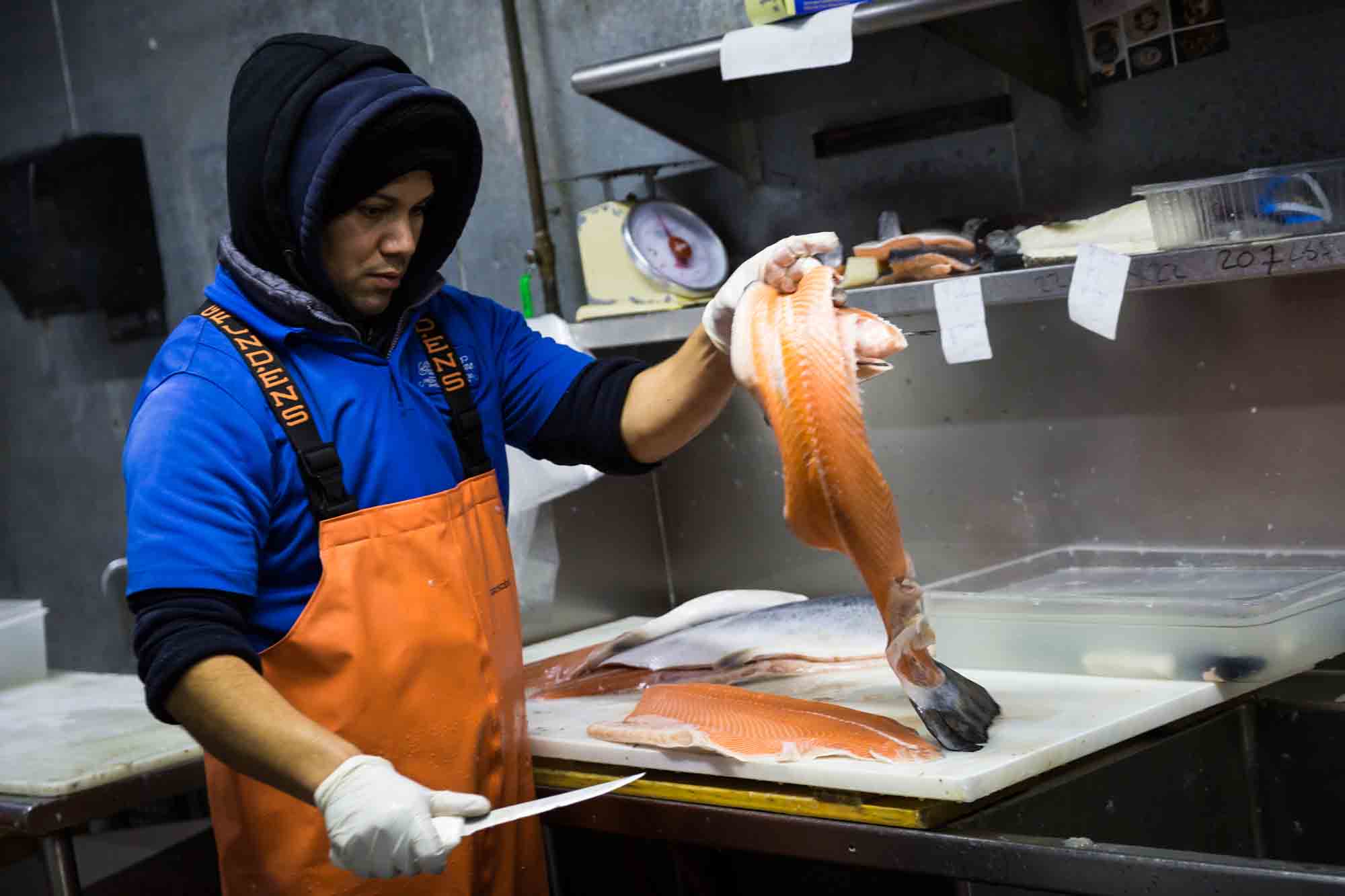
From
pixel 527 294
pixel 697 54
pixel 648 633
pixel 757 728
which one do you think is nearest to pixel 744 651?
pixel 648 633

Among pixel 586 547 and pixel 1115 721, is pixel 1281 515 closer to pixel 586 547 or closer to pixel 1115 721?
pixel 1115 721

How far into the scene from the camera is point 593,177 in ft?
11.5

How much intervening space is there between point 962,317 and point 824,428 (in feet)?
2.88

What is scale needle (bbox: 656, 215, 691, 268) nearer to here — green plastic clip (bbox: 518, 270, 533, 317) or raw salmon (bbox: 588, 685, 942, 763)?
green plastic clip (bbox: 518, 270, 533, 317)

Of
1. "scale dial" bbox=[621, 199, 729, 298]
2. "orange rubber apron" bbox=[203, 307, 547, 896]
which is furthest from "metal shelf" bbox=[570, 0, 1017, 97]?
"orange rubber apron" bbox=[203, 307, 547, 896]

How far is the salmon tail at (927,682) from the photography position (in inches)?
78.3

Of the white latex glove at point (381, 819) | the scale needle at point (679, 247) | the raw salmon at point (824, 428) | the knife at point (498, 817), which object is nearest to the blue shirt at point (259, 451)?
the white latex glove at point (381, 819)

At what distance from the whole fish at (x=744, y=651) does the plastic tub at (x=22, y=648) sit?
138 cm

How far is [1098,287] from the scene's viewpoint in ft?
7.94

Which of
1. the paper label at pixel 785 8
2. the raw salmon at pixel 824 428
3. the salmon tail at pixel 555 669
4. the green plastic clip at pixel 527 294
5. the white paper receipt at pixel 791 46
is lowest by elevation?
the salmon tail at pixel 555 669

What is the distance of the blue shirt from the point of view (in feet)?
6.68

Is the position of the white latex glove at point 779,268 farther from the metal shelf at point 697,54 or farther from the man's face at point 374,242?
the metal shelf at point 697,54

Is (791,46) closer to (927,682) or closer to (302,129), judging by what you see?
(302,129)

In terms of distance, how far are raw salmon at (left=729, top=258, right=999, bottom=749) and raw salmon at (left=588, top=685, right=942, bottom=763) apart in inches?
6.9
